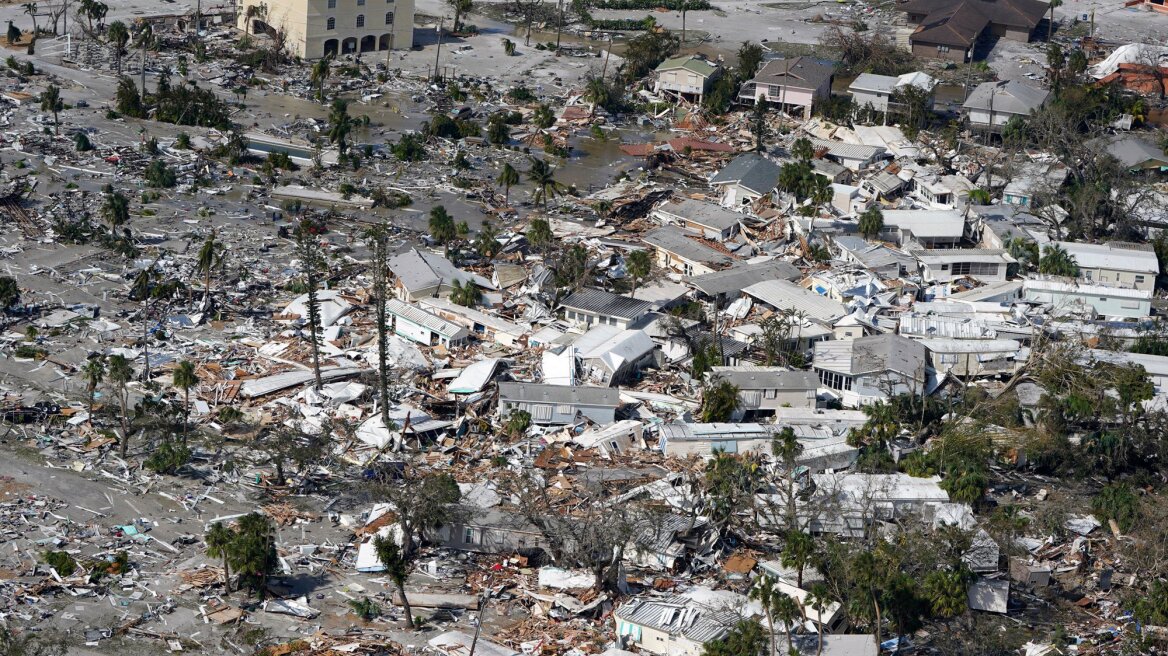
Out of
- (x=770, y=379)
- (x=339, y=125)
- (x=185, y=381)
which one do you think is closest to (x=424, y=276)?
(x=185, y=381)

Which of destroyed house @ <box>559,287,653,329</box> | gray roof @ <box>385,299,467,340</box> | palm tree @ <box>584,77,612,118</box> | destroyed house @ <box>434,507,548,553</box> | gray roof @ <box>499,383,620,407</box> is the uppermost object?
palm tree @ <box>584,77,612,118</box>

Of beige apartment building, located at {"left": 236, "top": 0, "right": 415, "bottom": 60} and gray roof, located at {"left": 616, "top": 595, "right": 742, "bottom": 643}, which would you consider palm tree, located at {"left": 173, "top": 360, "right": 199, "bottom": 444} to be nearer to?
gray roof, located at {"left": 616, "top": 595, "right": 742, "bottom": 643}

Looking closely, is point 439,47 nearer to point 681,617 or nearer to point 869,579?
point 681,617

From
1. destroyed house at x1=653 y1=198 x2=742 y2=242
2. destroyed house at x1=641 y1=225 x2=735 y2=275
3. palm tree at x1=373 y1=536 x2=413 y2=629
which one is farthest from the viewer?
destroyed house at x1=653 y1=198 x2=742 y2=242

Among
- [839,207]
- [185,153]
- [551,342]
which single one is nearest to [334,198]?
[185,153]

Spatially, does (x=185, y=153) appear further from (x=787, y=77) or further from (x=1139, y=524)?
(x=1139, y=524)

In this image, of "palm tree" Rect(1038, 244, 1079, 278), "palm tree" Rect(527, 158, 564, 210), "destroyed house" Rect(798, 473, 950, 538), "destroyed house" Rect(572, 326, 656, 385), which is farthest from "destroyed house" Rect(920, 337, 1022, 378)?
"palm tree" Rect(527, 158, 564, 210)
